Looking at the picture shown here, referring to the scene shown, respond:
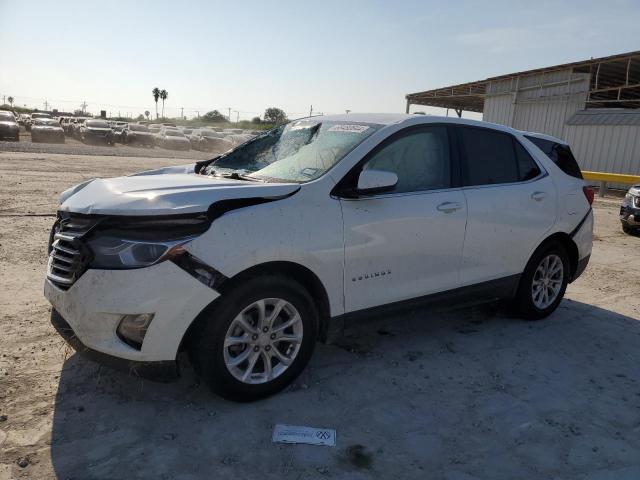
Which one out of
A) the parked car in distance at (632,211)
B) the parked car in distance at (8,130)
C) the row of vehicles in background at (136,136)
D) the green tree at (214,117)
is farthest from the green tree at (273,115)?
the parked car in distance at (632,211)

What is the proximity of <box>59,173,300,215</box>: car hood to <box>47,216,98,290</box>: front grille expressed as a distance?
0.08 metres

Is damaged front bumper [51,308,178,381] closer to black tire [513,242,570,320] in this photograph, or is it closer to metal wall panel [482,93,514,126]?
black tire [513,242,570,320]

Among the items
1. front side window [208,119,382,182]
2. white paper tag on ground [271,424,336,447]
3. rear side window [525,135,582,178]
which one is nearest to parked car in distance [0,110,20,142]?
front side window [208,119,382,182]

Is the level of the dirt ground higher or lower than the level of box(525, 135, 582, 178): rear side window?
lower

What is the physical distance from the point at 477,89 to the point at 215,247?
28498mm

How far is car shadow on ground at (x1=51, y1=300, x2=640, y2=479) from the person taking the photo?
2.70 metres

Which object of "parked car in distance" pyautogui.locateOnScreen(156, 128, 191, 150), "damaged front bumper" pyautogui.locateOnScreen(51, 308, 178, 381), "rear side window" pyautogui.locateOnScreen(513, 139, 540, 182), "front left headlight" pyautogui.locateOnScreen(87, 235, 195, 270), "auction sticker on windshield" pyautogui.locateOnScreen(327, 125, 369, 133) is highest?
"auction sticker on windshield" pyautogui.locateOnScreen(327, 125, 369, 133)

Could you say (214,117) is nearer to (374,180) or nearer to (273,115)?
(273,115)

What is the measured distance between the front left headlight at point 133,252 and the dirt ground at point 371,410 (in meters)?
0.90

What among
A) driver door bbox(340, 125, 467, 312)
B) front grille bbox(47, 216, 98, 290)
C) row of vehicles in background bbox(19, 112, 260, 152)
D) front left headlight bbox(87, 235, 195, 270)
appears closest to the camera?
front left headlight bbox(87, 235, 195, 270)

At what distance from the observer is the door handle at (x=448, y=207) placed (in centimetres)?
392

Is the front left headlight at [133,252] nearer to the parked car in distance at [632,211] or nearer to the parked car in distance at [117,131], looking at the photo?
the parked car in distance at [632,211]

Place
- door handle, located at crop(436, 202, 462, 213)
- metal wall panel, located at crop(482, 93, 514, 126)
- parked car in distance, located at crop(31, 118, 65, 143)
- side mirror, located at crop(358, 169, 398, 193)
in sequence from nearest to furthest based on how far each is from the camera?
side mirror, located at crop(358, 169, 398, 193), door handle, located at crop(436, 202, 462, 213), metal wall panel, located at crop(482, 93, 514, 126), parked car in distance, located at crop(31, 118, 65, 143)

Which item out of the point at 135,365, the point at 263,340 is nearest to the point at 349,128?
the point at 263,340
